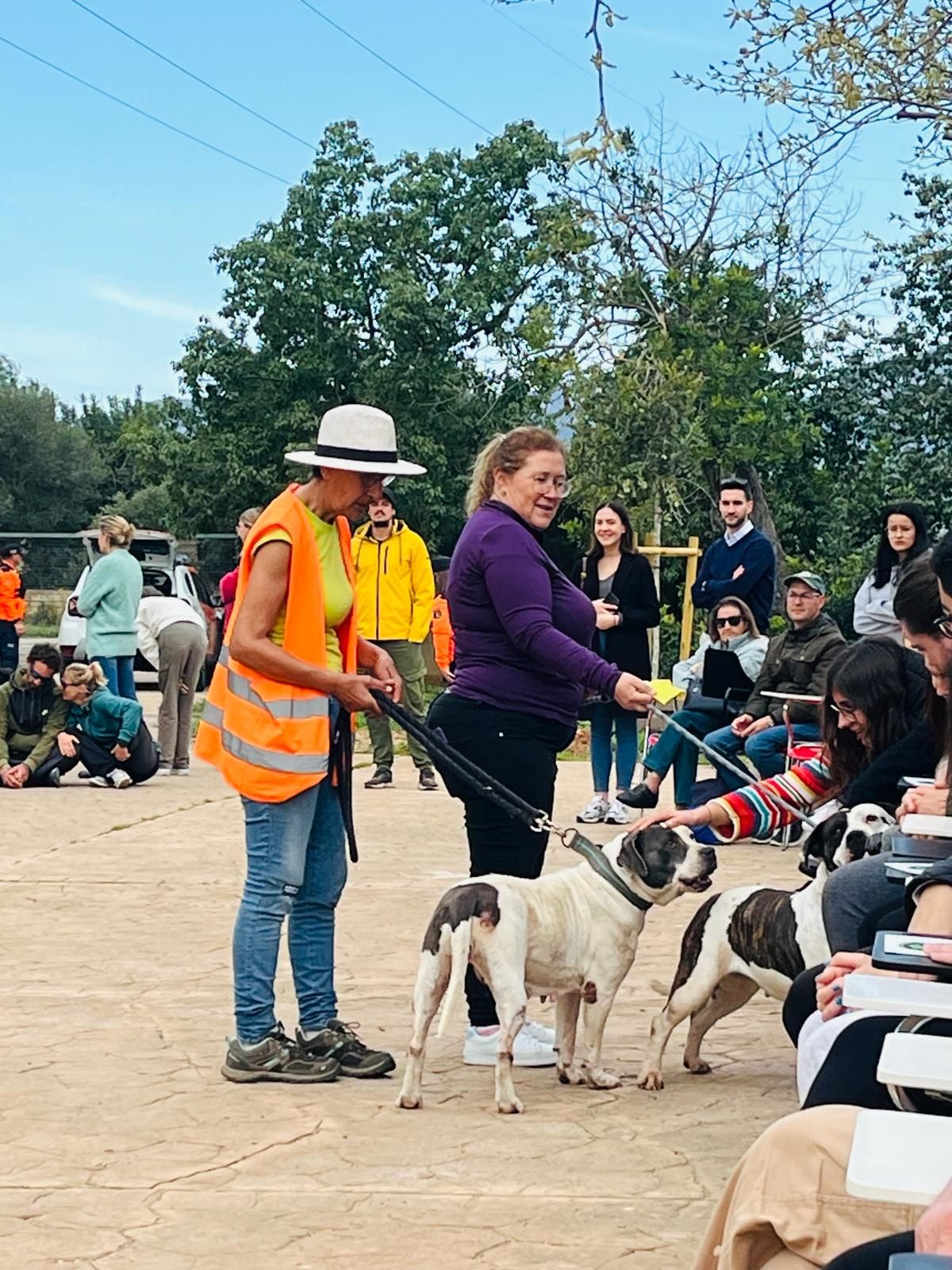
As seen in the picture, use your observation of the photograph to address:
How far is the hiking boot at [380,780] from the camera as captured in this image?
44.0 ft

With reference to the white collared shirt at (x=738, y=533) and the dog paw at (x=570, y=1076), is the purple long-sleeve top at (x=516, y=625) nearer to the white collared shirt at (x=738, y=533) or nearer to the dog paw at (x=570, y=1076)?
the dog paw at (x=570, y=1076)

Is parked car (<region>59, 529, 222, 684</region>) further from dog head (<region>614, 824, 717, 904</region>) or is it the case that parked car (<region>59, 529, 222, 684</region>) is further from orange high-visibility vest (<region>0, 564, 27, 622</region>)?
dog head (<region>614, 824, 717, 904</region>)

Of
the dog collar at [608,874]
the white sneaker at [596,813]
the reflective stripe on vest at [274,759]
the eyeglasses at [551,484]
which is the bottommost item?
the white sneaker at [596,813]

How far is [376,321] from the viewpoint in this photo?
41250mm

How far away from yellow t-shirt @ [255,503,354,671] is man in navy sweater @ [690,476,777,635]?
584 centimetres

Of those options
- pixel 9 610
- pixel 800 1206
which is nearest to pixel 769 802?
pixel 800 1206

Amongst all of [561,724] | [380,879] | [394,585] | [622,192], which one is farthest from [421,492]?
[561,724]

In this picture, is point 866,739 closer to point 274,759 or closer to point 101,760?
point 274,759

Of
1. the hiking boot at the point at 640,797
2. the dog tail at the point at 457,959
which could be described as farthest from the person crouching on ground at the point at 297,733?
the hiking boot at the point at 640,797

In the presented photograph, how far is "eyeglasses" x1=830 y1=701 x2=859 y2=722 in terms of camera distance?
5195mm

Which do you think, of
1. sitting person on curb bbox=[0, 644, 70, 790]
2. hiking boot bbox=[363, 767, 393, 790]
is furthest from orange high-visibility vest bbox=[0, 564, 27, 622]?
hiking boot bbox=[363, 767, 393, 790]

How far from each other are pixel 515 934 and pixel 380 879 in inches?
159

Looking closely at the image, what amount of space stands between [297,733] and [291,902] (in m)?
0.53

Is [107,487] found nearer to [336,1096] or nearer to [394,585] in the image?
[394,585]
